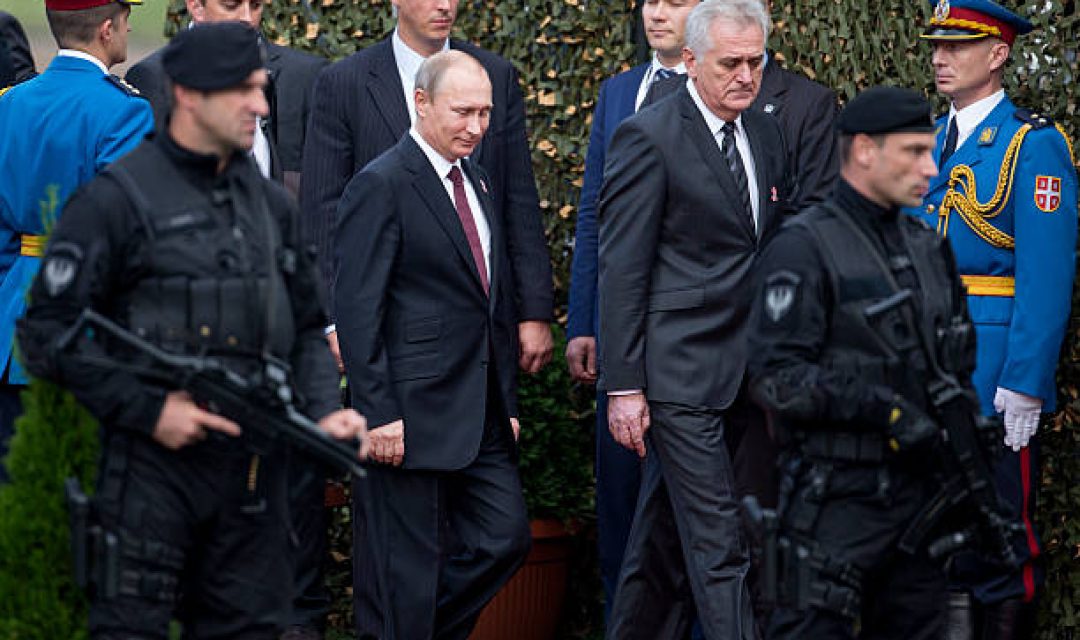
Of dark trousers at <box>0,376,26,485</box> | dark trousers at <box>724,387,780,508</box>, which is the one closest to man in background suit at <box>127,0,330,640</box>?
dark trousers at <box>0,376,26,485</box>

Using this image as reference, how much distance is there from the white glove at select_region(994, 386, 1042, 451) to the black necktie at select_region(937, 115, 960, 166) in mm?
882

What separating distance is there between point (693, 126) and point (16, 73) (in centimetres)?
411

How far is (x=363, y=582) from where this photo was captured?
7.29 metres

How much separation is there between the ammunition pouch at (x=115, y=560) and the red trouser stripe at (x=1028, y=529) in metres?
3.34

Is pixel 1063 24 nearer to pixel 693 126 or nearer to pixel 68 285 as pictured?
pixel 693 126

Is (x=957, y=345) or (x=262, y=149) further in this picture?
(x=262, y=149)

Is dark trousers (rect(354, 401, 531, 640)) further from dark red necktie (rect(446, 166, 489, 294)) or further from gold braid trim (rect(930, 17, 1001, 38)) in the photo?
gold braid trim (rect(930, 17, 1001, 38))

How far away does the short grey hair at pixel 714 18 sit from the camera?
6969 mm

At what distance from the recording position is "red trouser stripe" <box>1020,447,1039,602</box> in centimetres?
744

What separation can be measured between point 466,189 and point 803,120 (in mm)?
1312

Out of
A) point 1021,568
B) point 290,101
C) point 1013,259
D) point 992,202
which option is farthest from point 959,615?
point 290,101

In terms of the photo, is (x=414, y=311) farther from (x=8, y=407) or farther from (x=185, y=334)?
(x=185, y=334)

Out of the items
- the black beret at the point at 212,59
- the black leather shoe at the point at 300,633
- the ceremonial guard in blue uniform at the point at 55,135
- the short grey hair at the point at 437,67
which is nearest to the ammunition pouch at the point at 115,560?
the black beret at the point at 212,59

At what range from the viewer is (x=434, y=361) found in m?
7.05
